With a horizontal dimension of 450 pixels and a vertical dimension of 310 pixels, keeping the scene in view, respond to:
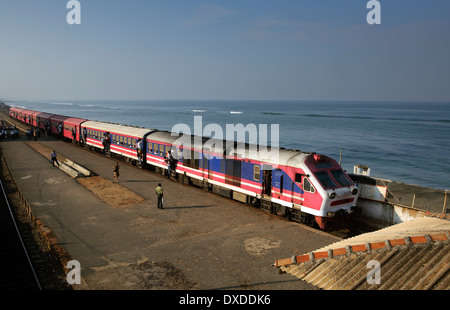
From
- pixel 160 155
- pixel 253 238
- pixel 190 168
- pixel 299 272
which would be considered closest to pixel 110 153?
pixel 160 155

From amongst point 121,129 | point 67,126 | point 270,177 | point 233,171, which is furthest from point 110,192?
point 67,126

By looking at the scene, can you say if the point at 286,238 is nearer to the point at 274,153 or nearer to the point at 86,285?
the point at 274,153

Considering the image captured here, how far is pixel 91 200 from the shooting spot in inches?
782

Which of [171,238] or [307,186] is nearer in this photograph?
[171,238]

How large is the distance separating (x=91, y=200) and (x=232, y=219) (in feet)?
29.6

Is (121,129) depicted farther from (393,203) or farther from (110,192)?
(393,203)

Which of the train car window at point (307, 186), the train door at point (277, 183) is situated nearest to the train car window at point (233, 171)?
the train door at point (277, 183)

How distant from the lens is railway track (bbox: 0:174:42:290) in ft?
36.4

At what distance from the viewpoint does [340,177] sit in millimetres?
16172

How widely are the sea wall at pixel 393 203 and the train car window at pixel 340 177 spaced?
150cm

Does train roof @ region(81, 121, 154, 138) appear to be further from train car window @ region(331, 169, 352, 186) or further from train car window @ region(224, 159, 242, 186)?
train car window @ region(331, 169, 352, 186)

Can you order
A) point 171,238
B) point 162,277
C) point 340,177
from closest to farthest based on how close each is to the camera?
point 162,277 → point 171,238 → point 340,177

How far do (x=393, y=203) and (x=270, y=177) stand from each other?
6.43m

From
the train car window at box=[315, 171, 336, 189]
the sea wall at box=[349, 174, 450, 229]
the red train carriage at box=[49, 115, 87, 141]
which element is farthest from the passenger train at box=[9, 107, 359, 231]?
the red train carriage at box=[49, 115, 87, 141]
